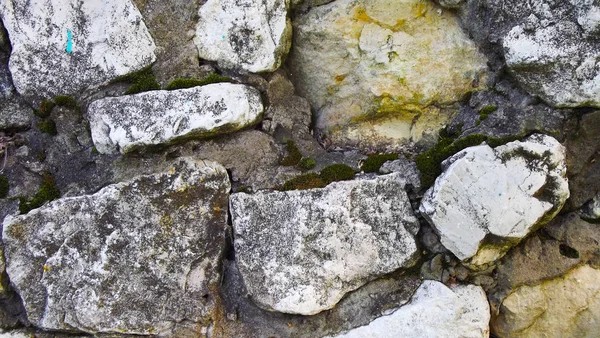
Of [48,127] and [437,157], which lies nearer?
[437,157]

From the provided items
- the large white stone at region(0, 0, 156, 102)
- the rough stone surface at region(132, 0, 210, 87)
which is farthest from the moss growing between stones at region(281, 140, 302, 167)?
the large white stone at region(0, 0, 156, 102)

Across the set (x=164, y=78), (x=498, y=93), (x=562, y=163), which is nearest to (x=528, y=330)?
(x=562, y=163)

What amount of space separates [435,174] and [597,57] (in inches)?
36.1

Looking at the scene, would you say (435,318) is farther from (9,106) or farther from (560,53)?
(9,106)

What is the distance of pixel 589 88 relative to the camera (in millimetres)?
2312

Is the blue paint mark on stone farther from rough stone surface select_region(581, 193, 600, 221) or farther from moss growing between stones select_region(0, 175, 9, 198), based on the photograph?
rough stone surface select_region(581, 193, 600, 221)

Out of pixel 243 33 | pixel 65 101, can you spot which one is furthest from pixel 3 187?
pixel 243 33

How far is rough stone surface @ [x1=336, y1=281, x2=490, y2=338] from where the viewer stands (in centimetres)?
238

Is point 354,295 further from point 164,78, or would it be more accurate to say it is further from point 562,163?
point 164,78

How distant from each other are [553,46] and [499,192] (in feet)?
2.47

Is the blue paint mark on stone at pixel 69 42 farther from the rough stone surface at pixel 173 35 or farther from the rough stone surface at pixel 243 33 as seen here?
the rough stone surface at pixel 243 33

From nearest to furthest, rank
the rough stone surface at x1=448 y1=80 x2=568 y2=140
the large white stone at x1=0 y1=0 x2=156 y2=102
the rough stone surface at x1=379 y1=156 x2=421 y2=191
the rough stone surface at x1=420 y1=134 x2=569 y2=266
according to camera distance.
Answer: the rough stone surface at x1=420 y1=134 x2=569 y2=266 → the rough stone surface at x1=448 y1=80 x2=568 y2=140 → the rough stone surface at x1=379 y1=156 x2=421 y2=191 → the large white stone at x1=0 y1=0 x2=156 y2=102

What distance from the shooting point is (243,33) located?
103 inches

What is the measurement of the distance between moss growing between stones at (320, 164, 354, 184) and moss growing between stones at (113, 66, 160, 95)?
3.31 feet
